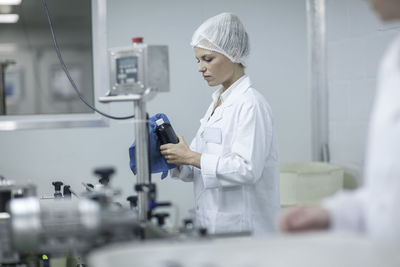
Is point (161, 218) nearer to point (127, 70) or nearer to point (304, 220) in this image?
point (127, 70)

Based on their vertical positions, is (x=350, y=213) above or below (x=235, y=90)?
below

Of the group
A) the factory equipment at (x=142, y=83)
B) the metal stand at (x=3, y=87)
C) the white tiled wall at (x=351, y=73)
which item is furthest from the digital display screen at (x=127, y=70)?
the metal stand at (x=3, y=87)

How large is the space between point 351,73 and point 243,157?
1256 millimetres

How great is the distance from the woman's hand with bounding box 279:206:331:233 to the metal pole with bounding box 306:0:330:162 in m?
2.28

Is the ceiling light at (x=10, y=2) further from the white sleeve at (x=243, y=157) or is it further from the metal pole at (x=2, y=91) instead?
the white sleeve at (x=243, y=157)

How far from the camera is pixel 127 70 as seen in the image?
1834 mm

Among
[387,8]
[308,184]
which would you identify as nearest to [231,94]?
[308,184]

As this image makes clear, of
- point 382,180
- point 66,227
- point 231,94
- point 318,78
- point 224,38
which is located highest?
point 224,38

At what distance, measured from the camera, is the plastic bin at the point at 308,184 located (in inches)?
116

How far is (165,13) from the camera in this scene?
12.0 ft

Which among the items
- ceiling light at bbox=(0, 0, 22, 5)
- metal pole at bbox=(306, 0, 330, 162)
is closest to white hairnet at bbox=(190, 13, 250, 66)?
metal pole at bbox=(306, 0, 330, 162)

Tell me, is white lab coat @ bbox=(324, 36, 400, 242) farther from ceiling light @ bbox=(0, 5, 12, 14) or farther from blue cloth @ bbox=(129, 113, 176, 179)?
ceiling light @ bbox=(0, 5, 12, 14)

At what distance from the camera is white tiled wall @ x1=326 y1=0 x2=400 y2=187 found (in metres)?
3.04

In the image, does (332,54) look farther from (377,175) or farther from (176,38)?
(377,175)
